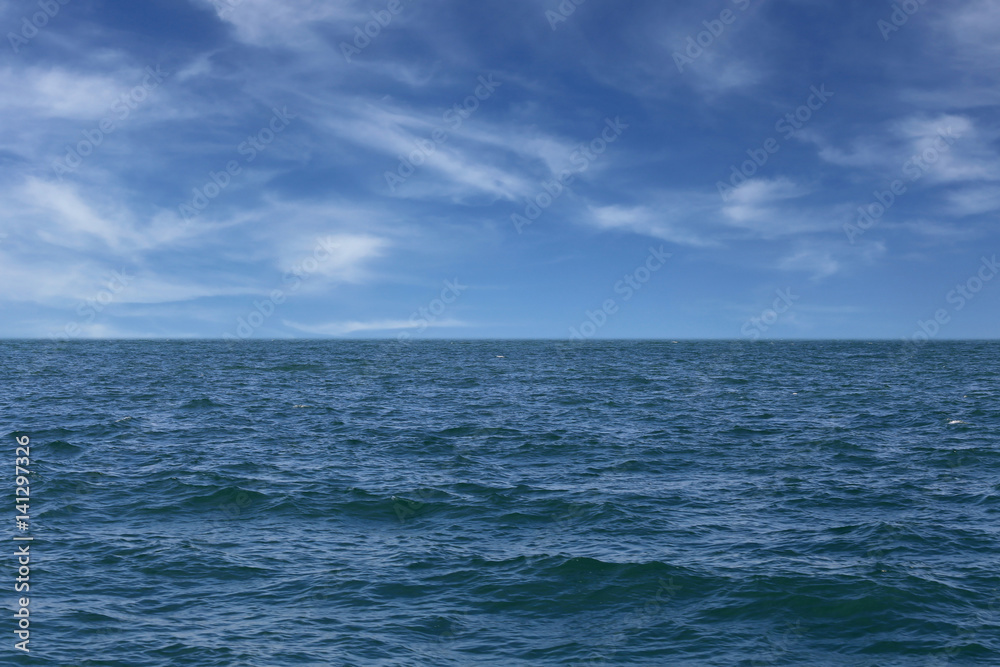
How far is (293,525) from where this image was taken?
23.4 m

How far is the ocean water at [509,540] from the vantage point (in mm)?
15375

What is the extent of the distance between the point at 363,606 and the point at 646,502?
42.5ft

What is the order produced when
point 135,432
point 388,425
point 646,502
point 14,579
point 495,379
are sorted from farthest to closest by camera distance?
point 495,379
point 388,425
point 135,432
point 646,502
point 14,579

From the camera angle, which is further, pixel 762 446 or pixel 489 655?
pixel 762 446

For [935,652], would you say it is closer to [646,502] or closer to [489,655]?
[489,655]

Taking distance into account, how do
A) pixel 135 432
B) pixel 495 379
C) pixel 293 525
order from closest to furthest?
1. pixel 293 525
2. pixel 135 432
3. pixel 495 379

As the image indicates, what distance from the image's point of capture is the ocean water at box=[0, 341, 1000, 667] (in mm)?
15375

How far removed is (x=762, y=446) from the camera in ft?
122

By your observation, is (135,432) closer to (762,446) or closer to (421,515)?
(421,515)

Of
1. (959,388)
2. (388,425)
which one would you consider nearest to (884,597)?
(388,425)

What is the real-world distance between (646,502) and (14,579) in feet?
66.5

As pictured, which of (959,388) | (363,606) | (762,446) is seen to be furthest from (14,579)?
(959,388)

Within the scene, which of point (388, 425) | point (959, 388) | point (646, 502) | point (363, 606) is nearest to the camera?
point (363, 606)

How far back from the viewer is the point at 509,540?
22.0 meters
